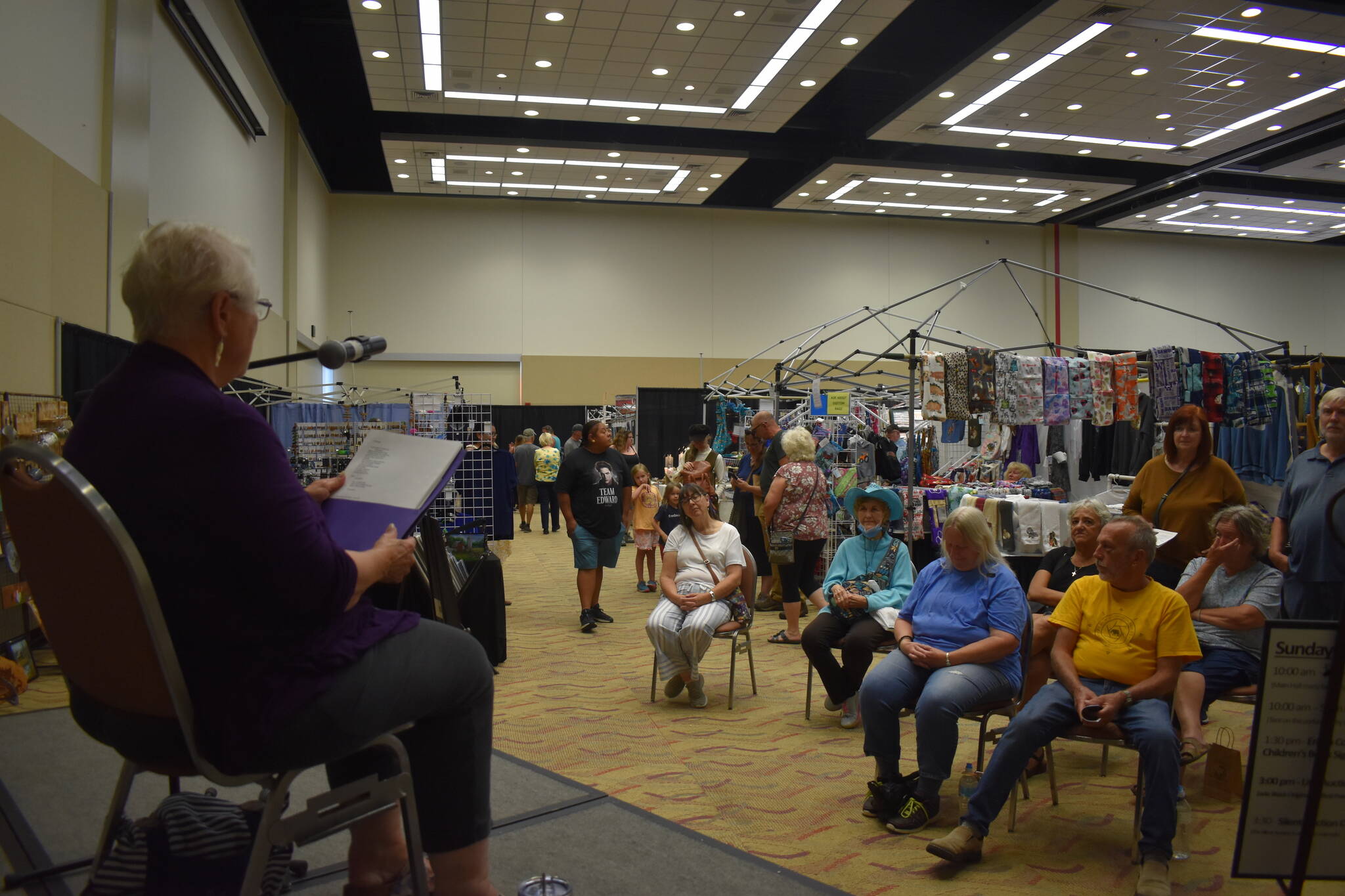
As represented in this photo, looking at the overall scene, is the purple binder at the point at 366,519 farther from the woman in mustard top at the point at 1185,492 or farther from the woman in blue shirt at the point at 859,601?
the woman in mustard top at the point at 1185,492

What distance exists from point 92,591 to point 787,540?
17.7 feet

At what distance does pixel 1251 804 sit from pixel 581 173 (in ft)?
47.6

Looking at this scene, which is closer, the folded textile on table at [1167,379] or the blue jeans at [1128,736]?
the blue jeans at [1128,736]

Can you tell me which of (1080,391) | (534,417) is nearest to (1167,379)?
(1080,391)

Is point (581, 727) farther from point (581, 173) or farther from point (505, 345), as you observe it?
point (505, 345)

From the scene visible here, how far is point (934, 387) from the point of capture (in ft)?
20.8

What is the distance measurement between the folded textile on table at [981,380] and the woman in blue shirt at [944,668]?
298 centimetres

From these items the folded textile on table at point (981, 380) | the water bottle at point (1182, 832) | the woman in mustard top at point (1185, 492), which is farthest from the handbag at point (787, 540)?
the water bottle at point (1182, 832)

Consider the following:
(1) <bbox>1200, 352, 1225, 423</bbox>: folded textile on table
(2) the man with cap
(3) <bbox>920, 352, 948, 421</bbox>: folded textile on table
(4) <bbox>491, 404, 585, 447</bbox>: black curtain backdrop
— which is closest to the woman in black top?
(3) <bbox>920, 352, 948, 421</bbox>: folded textile on table

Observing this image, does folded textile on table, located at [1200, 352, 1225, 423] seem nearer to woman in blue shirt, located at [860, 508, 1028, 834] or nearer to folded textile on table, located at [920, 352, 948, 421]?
folded textile on table, located at [920, 352, 948, 421]

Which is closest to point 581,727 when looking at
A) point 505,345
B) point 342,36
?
point 342,36

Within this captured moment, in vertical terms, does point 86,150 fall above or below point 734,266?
below

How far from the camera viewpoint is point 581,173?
1517cm

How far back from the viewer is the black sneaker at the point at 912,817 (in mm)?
3158
